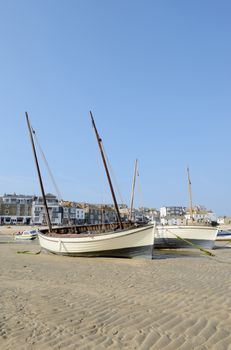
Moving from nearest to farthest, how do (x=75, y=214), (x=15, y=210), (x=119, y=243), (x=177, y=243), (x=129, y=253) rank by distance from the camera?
1. (x=119, y=243)
2. (x=129, y=253)
3. (x=177, y=243)
4. (x=15, y=210)
5. (x=75, y=214)

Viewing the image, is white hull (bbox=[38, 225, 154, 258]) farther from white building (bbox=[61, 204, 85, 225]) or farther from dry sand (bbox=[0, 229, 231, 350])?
white building (bbox=[61, 204, 85, 225])

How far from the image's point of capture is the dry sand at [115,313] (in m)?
5.66

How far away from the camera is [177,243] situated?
3006 cm

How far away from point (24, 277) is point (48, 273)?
1.41 meters

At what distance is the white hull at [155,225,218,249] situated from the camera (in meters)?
29.8

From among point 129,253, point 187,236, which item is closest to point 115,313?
point 129,253

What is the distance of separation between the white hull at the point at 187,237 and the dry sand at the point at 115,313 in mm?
17271

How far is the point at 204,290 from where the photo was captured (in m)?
10.2

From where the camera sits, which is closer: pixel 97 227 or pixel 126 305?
pixel 126 305

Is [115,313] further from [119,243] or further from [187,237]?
[187,237]

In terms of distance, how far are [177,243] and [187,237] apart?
106cm

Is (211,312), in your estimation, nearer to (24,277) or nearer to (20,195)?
(24,277)

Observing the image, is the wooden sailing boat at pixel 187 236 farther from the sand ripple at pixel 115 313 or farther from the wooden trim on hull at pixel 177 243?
the sand ripple at pixel 115 313

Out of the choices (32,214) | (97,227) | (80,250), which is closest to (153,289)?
(80,250)
